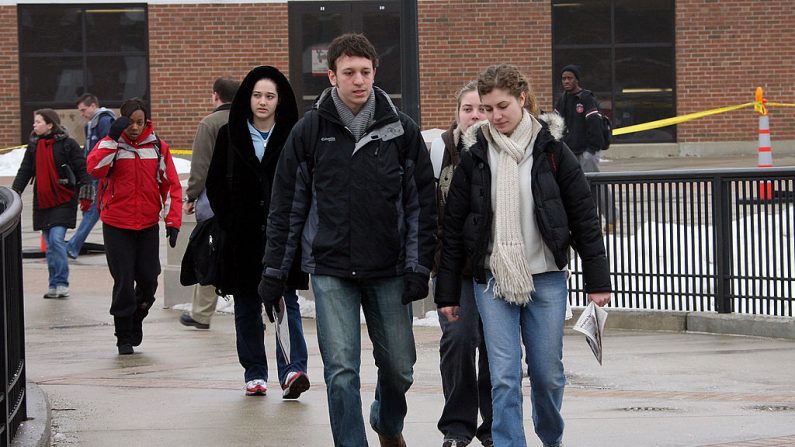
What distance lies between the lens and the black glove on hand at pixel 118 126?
31.8 feet

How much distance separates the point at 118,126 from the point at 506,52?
19.1 meters

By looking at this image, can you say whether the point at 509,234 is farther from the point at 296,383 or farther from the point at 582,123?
the point at 582,123

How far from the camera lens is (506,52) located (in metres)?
28.2

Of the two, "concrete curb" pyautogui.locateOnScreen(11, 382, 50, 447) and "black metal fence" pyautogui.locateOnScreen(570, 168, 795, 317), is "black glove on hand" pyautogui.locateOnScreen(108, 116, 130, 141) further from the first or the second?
"black metal fence" pyautogui.locateOnScreen(570, 168, 795, 317)

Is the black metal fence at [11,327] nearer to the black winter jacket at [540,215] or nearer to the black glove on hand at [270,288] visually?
the black glove on hand at [270,288]

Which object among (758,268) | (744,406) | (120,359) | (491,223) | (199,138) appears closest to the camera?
(491,223)

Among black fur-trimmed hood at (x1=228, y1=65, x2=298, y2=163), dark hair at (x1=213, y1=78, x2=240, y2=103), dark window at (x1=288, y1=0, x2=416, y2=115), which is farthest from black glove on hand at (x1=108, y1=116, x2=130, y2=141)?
dark window at (x1=288, y1=0, x2=416, y2=115)

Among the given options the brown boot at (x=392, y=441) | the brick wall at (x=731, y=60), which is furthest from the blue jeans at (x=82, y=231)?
the brick wall at (x=731, y=60)

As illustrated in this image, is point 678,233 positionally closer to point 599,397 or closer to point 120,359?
point 599,397

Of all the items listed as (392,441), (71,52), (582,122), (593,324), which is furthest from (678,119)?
(392,441)

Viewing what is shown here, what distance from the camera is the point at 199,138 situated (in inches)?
343

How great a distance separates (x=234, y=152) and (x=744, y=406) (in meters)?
3.07

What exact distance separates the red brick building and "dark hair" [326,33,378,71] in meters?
21.5

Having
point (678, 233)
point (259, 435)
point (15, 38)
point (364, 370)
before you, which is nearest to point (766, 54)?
point (15, 38)
